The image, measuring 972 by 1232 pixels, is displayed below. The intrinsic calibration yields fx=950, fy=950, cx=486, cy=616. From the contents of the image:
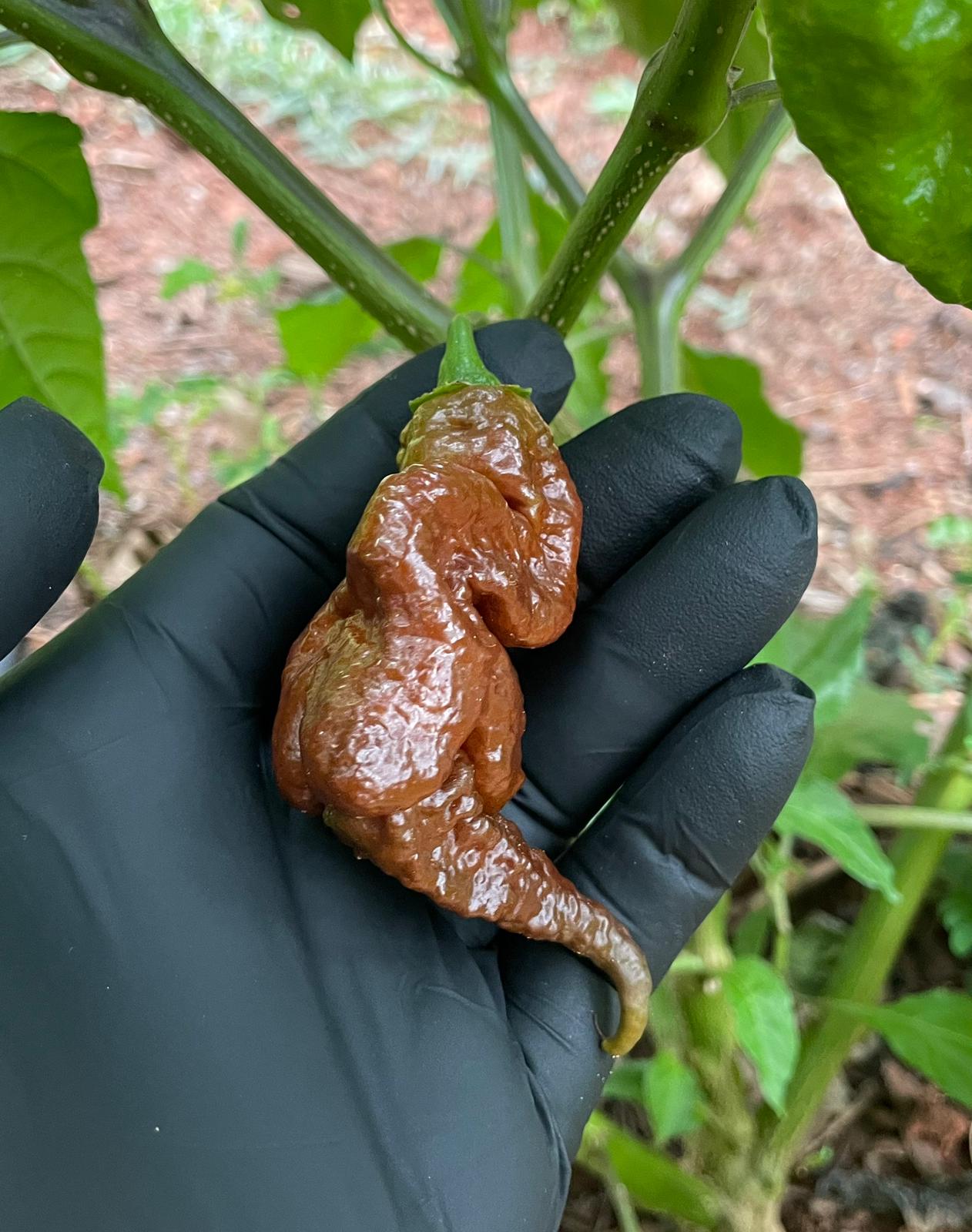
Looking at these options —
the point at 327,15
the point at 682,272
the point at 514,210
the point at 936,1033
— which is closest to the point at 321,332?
the point at 514,210

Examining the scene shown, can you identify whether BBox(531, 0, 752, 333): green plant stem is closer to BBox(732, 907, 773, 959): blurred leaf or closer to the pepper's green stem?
the pepper's green stem

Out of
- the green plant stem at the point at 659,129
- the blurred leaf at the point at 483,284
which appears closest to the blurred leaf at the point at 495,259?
the blurred leaf at the point at 483,284

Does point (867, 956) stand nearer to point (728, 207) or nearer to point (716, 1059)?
point (716, 1059)

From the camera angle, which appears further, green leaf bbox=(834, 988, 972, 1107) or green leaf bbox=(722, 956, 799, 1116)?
green leaf bbox=(834, 988, 972, 1107)

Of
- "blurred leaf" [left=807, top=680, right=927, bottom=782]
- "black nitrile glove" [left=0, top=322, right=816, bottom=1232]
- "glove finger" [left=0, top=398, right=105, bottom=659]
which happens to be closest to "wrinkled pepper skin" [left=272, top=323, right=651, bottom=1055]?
"black nitrile glove" [left=0, top=322, right=816, bottom=1232]

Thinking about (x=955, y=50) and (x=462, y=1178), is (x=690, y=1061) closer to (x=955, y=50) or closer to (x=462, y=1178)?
(x=462, y=1178)

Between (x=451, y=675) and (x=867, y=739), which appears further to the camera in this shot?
(x=867, y=739)

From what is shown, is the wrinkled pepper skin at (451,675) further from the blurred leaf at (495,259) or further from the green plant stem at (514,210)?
the blurred leaf at (495,259)
